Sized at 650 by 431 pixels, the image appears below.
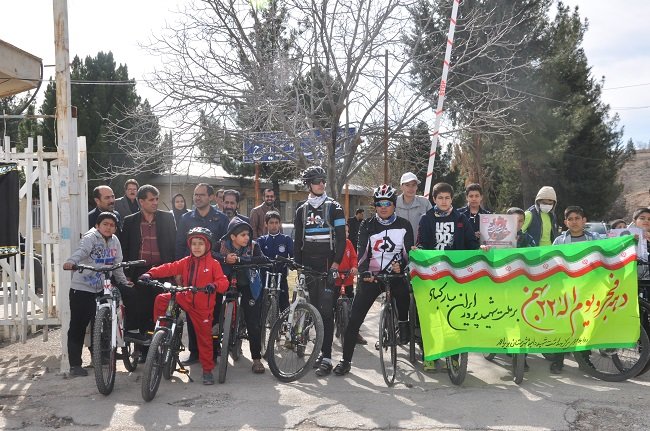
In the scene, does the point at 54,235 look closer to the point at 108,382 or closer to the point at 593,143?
the point at 108,382

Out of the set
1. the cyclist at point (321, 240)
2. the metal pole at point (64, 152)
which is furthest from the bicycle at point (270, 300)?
the metal pole at point (64, 152)

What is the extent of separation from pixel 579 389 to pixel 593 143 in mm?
30559

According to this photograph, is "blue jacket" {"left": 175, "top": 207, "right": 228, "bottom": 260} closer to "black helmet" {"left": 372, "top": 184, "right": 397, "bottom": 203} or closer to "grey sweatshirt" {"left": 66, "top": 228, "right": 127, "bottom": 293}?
"grey sweatshirt" {"left": 66, "top": 228, "right": 127, "bottom": 293}

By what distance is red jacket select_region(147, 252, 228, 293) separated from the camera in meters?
6.02

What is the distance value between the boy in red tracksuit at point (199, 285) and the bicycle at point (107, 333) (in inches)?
14.4

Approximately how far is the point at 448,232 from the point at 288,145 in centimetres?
719

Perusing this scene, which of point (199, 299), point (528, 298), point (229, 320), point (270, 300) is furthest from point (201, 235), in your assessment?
point (528, 298)

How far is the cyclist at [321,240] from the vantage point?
6312mm

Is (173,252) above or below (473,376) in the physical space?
above

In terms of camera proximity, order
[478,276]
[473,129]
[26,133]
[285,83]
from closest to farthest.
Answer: [478,276] → [285,83] → [473,129] → [26,133]

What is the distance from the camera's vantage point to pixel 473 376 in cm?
624

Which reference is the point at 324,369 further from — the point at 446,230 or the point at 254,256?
the point at 446,230

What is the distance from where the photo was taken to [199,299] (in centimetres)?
599

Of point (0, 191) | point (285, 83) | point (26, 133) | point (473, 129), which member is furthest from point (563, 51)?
point (0, 191)
